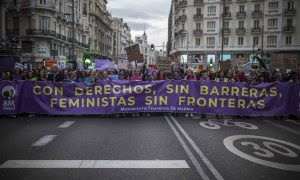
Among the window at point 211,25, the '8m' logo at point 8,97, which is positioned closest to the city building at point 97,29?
the window at point 211,25

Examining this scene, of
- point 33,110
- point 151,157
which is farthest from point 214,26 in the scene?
point 151,157

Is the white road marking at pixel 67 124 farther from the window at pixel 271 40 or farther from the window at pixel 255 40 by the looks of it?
the window at pixel 271 40

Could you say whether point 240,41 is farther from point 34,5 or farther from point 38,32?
point 34,5

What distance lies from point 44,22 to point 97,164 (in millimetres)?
53249

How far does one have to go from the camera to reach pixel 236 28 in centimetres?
6519

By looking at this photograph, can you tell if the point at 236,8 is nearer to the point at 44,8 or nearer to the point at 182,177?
the point at 44,8

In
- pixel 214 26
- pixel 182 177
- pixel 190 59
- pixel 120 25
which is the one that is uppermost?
pixel 120 25

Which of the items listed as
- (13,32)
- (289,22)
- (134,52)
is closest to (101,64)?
(134,52)

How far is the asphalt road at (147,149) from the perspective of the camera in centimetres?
556

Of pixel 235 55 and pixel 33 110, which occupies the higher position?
pixel 235 55

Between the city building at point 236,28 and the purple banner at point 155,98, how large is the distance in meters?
48.9

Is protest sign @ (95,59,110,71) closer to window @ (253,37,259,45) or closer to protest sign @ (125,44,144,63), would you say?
protest sign @ (125,44,144,63)

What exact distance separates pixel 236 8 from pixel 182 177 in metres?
64.9

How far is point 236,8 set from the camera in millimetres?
Result: 65500
